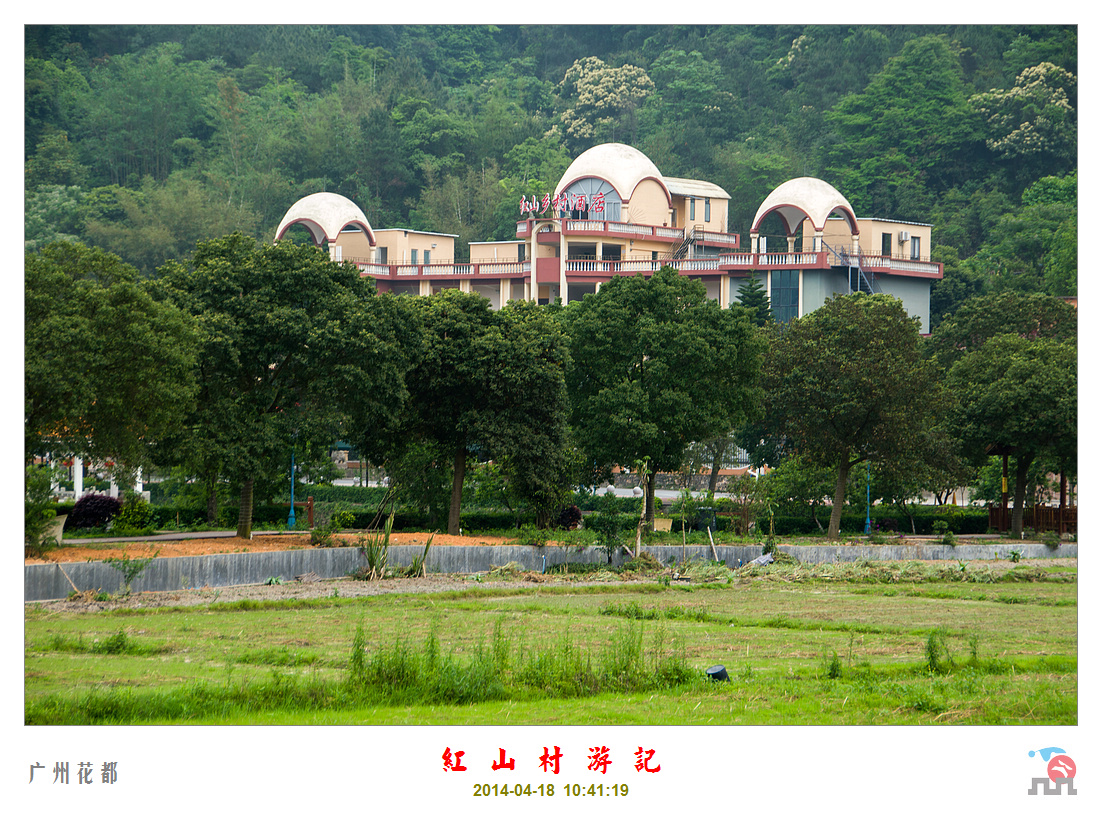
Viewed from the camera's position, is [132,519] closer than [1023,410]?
Yes

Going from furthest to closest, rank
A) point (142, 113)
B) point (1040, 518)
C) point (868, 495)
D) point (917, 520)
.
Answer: point (142, 113) → point (917, 520) → point (1040, 518) → point (868, 495)

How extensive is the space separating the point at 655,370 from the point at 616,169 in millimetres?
40438

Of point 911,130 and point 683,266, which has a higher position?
point 911,130

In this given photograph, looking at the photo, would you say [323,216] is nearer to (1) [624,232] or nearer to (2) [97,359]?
(1) [624,232]

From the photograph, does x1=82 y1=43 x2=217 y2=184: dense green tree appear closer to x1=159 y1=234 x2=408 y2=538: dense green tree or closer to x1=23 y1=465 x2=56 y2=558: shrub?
x1=159 y1=234 x2=408 y2=538: dense green tree

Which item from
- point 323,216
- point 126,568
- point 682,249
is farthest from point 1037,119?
point 126,568

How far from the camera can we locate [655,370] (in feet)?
105

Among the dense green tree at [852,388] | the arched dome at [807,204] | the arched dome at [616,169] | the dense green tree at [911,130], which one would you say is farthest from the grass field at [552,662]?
the dense green tree at [911,130]

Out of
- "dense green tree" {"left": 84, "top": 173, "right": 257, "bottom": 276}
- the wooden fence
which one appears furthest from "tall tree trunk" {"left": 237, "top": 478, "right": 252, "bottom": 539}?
"dense green tree" {"left": 84, "top": 173, "right": 257, "bottom": 276}

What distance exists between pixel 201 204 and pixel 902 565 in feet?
221

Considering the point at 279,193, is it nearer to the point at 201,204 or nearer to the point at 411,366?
the point at 201,204

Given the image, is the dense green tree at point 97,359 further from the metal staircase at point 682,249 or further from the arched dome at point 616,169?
the metal staircase at point 682,249
